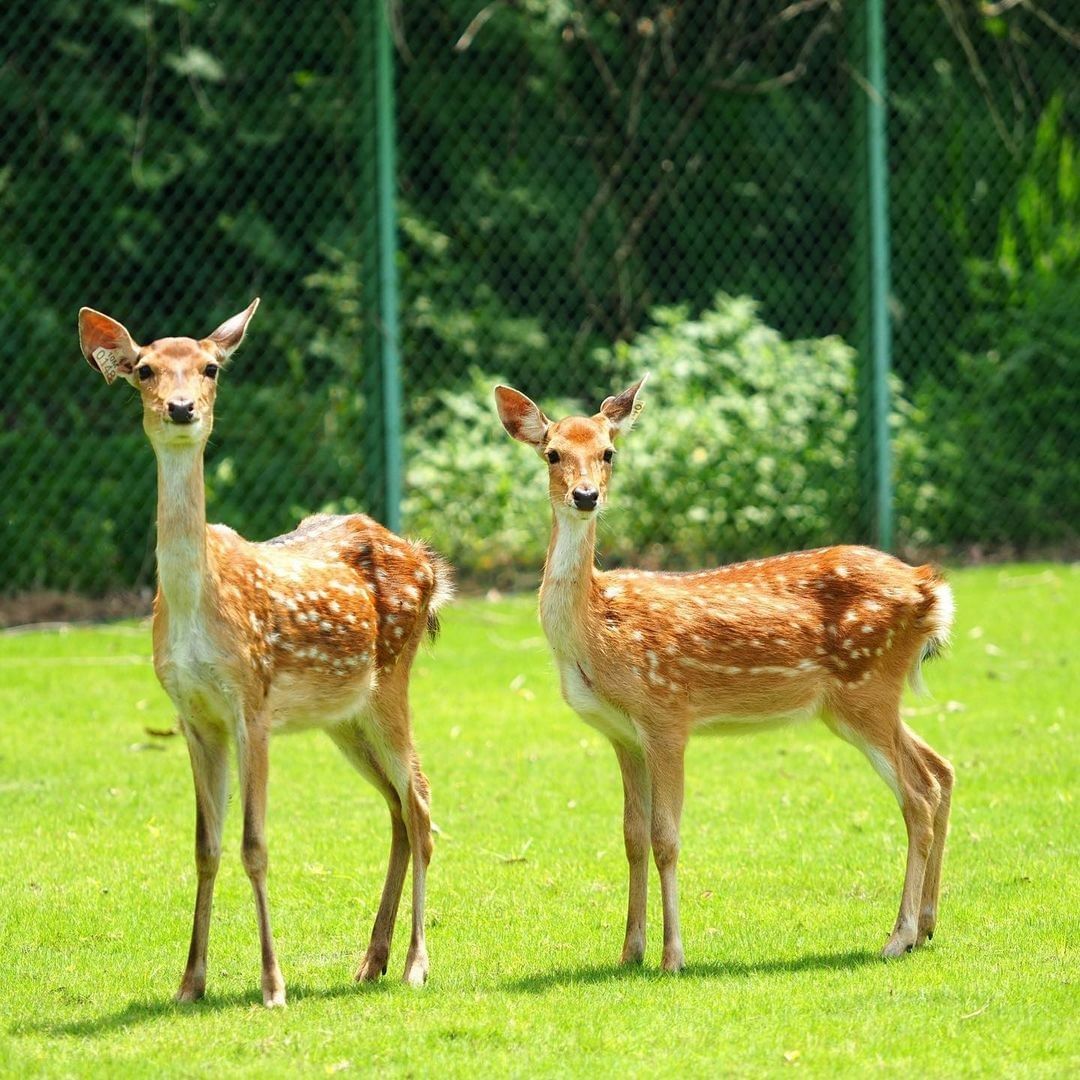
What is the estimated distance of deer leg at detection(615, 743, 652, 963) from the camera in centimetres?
574

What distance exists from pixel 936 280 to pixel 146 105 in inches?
237

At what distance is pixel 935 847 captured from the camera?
6031 millimetres

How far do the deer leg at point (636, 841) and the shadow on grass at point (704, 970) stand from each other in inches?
3.7

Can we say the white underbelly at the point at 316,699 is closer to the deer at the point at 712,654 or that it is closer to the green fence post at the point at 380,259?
the deer at the point at 712,654

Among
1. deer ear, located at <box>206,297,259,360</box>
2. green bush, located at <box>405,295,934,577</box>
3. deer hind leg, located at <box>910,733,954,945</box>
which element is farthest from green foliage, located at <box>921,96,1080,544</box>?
deer ear, located at <box>206,297,259,360</box>

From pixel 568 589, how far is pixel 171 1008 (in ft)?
5.61

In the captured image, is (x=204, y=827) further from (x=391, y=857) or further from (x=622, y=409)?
(x=622, y=409)

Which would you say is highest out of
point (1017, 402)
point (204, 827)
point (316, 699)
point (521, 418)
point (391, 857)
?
point (521, 418)

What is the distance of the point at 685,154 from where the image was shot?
14102 mm

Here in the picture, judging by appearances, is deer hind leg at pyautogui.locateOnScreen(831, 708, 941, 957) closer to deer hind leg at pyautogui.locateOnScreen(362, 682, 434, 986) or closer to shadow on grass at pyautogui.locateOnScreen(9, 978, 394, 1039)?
deer hind leg at pyautogui.locateOnScreen(362, 682, 434, 986)

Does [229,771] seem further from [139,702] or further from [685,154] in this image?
[685,154]

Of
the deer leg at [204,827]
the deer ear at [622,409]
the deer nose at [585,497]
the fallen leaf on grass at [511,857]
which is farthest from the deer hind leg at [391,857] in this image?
the deer ear at [622,409]

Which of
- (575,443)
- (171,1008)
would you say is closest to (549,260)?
(575,443)

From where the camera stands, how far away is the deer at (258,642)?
540cm
